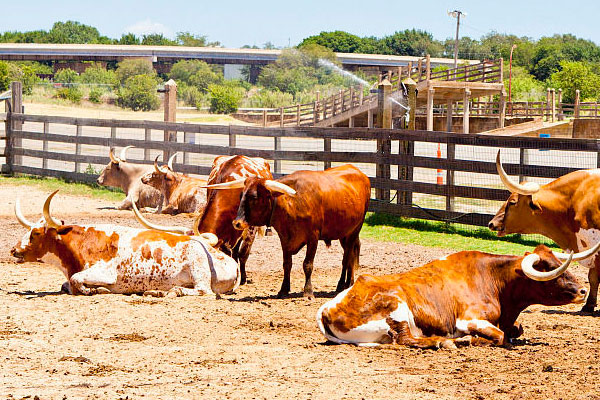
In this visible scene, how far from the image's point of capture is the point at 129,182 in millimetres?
17438

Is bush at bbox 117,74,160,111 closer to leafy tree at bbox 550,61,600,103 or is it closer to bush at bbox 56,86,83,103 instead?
bush at bbox 56,86,83,103

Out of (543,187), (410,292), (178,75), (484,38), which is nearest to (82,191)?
(543,187)

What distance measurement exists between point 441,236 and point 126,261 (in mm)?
5926

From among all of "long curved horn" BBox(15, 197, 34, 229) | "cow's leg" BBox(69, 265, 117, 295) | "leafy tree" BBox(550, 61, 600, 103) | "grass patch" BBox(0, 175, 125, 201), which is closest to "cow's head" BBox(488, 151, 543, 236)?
"cow's leg" BBox(69, 265, 117, 295)

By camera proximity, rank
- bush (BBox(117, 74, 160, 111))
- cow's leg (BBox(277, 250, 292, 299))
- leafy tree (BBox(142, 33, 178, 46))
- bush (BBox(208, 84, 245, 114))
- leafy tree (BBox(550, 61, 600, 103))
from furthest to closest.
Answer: leafy tree (BBox(142, 33, 178, 46)) → leafy tree (BBox(550, 61, 600, 103)) → bush (BBox(208, 84, 245, 114)) → bush (BBox(117, 74, 160, 111)) → cow's leg (BBox(277, 250, 292, 299))

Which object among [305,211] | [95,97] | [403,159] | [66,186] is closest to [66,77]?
[95,97]

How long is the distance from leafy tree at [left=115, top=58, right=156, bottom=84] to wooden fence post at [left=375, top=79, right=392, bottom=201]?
260ft

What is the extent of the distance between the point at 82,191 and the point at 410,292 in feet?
42.3

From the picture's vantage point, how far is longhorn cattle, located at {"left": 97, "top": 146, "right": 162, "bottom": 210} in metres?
16.6

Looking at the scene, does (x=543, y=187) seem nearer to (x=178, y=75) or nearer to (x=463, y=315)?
(x=463, y=315)

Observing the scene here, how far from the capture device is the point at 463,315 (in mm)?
7125

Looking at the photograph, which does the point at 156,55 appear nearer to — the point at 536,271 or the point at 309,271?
the point at 309,271

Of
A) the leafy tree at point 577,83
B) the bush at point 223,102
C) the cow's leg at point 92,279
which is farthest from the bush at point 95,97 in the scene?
the cow's leg at point 92,279

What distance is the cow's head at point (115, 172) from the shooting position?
1758 cm
